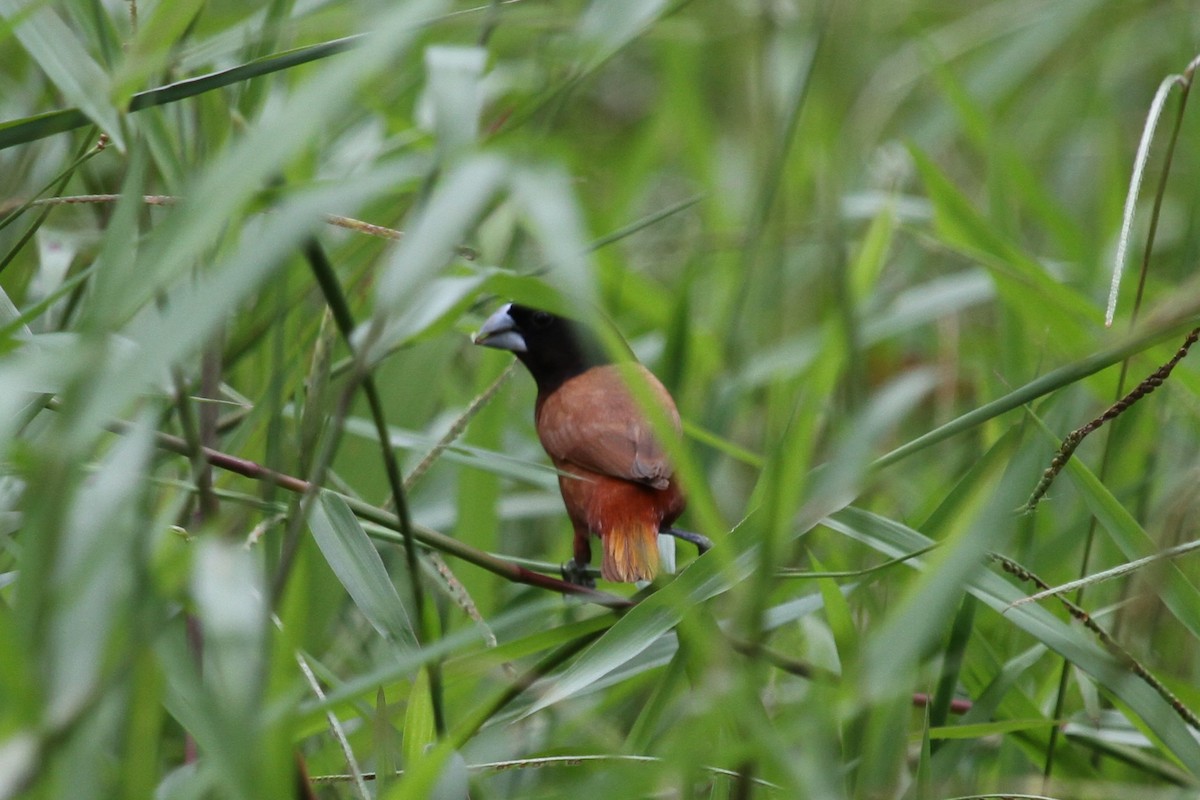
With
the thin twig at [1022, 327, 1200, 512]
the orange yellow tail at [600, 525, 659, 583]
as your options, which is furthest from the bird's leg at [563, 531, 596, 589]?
the thin twig at [1022, 327, 1200, 512]

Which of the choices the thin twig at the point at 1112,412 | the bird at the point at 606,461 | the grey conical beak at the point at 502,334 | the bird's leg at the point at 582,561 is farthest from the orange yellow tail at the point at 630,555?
the thin twig at the point at 1112,412

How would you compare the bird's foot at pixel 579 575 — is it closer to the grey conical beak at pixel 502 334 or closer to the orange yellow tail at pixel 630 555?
the orange yellow tail at pixel 630 555

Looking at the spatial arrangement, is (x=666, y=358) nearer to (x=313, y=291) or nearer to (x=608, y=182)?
(x=313, y=291)

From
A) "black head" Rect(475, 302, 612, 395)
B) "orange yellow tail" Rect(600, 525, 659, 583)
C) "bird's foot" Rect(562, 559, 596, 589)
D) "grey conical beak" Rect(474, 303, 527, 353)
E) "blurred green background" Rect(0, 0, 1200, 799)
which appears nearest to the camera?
"blurred green background" Rect(0, 0, 1200, 799)

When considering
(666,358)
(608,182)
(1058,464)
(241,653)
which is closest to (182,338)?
(241,653)

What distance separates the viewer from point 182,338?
99cm

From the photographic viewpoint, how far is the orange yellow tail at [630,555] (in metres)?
2.12

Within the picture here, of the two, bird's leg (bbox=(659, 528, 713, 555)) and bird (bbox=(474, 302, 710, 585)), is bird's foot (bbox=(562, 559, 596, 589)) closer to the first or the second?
bird (bbox=(474, 302, 710, 585))

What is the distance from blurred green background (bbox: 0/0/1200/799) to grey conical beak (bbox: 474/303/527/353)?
0.07 m

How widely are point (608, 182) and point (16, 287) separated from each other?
273cm

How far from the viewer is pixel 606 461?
92.7 inches

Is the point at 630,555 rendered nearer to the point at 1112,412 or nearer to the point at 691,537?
the point at 691,537

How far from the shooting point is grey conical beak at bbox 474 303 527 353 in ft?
8.89

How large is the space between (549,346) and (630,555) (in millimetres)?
860
